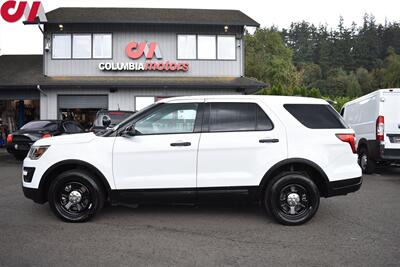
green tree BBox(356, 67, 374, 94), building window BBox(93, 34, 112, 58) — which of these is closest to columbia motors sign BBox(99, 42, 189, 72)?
building window BBox(93, 34, 112, 58)

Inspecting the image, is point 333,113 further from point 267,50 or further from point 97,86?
point 267,50

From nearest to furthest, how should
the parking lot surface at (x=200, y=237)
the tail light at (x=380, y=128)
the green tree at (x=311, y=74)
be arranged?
1. the parking lot surface at (x=200, y=237)
2. the tail light at (x=380, y=128)
3. the green tree at (x=311, y=74)

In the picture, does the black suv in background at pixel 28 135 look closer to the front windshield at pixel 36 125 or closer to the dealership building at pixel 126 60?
the front windshield at pixel 36 125

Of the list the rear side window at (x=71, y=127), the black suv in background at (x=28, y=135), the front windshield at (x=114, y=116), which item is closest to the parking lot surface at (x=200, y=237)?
the front windshield at (x=114, y=116)

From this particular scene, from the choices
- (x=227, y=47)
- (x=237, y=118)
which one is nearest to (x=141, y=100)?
(x=227, y=47)

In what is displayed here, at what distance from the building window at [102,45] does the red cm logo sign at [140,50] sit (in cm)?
97

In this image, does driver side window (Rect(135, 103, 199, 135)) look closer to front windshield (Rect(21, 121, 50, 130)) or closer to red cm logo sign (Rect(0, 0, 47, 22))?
front windshield (Rect(21, 121, 50, 130))

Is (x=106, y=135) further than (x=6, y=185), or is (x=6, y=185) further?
(x=6, y=185)

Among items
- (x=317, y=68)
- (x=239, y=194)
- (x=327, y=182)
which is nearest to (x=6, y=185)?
(x=239, y=194)

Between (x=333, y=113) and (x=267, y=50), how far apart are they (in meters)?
55.4

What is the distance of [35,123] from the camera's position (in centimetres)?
1251

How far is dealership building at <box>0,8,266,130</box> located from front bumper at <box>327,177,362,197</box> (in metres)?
13.1

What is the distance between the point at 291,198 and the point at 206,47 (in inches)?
601

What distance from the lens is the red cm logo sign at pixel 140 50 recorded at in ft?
62.2
